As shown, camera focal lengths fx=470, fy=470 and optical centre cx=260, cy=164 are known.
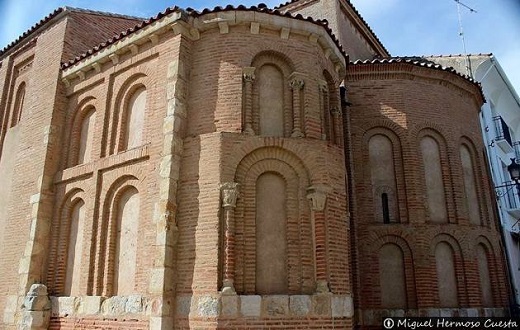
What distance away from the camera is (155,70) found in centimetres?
1002

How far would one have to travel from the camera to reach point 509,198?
59.2ft

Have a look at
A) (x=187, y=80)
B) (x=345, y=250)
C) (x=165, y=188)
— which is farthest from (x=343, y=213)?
(x=187, y=80)

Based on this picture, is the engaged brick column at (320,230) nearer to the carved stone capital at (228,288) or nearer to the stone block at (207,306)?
the carved stone capital at (228,288)

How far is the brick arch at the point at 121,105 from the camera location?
10.3m

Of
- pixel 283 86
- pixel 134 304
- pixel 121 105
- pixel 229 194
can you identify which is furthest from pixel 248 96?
pixel 134 304

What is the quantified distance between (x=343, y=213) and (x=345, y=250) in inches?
28.3

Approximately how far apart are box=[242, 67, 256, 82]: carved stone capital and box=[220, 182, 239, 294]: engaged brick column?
88.3 inches

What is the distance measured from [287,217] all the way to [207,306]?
2.13 meters

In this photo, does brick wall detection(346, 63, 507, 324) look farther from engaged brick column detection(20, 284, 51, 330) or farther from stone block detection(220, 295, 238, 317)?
engaged brick column detection(20, 284, 51, 330)

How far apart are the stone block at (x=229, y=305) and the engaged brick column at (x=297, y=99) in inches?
132

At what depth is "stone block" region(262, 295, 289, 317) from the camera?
7.92 metres

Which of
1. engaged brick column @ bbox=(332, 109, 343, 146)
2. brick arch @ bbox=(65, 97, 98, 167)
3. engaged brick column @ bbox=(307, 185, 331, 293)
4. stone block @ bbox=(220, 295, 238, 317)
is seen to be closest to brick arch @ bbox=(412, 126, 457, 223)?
engaged brick column @ bbox=(332, 109, 343, 146)

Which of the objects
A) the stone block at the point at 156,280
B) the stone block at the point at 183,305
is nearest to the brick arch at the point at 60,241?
the stone block at the point at 156,280

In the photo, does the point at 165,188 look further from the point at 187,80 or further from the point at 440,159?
the point at 440,159
